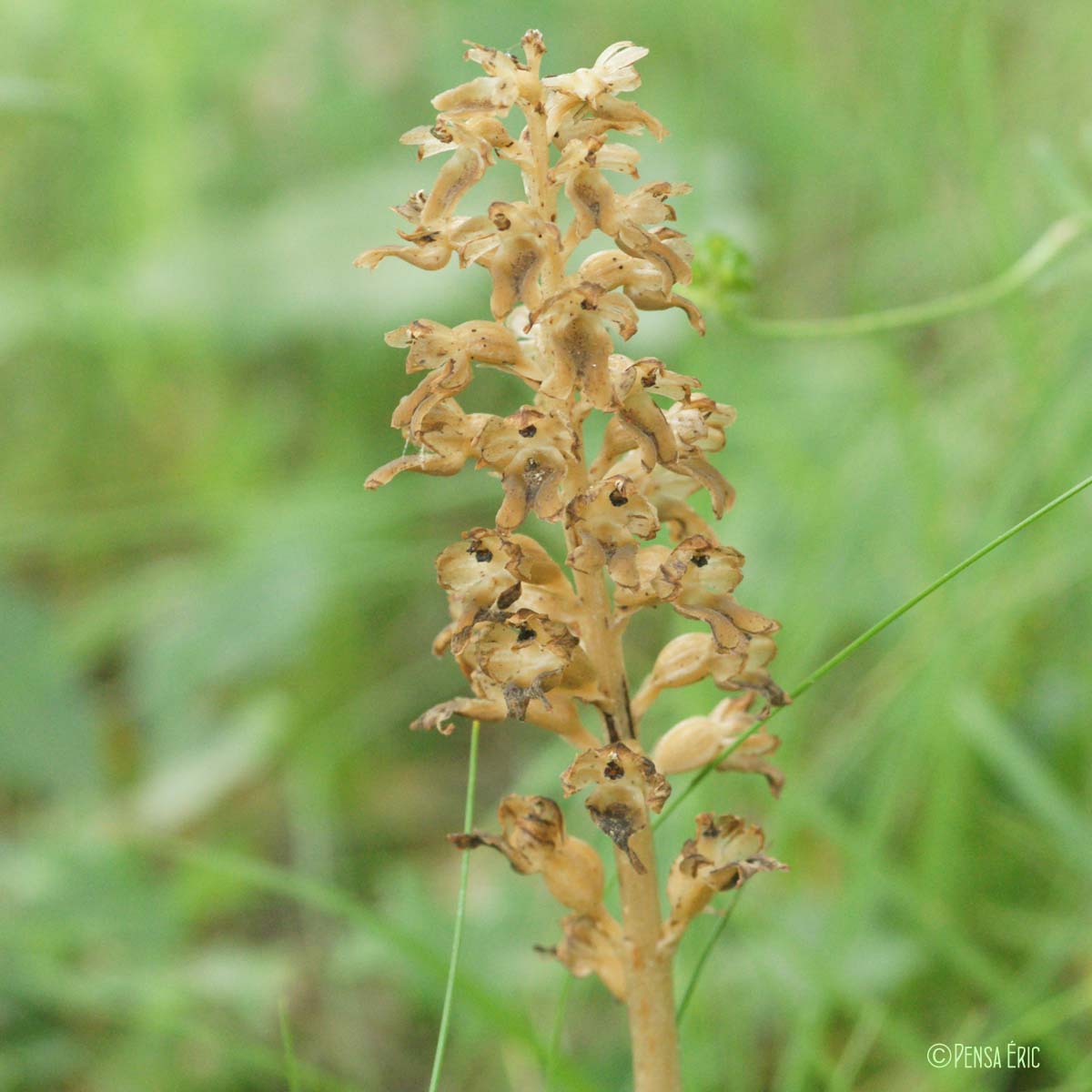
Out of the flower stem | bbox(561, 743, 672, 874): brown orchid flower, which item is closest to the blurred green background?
the flower stem

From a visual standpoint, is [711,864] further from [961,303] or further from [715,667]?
[961,303]

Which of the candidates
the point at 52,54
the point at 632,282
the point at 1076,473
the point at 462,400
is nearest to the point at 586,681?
the point at 632,282

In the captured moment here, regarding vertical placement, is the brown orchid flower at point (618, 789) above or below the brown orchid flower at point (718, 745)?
below

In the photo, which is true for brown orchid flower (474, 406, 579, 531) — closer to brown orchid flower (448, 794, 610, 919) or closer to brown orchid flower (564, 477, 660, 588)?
brown orchid flower (564, 477, 660, 588)

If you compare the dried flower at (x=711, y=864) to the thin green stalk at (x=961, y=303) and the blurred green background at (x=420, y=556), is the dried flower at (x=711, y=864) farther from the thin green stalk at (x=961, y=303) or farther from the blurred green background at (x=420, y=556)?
the thin green stalk at (x=961, y=303)

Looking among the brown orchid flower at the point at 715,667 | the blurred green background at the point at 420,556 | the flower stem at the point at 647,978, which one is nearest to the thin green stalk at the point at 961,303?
the blurred green background at the point at 420,556

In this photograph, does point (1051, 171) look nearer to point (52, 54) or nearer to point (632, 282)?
point (632, 282)

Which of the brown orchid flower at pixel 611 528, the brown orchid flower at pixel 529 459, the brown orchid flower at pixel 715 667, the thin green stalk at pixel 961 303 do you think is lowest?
the brown orchid flower at pixel 715 667
